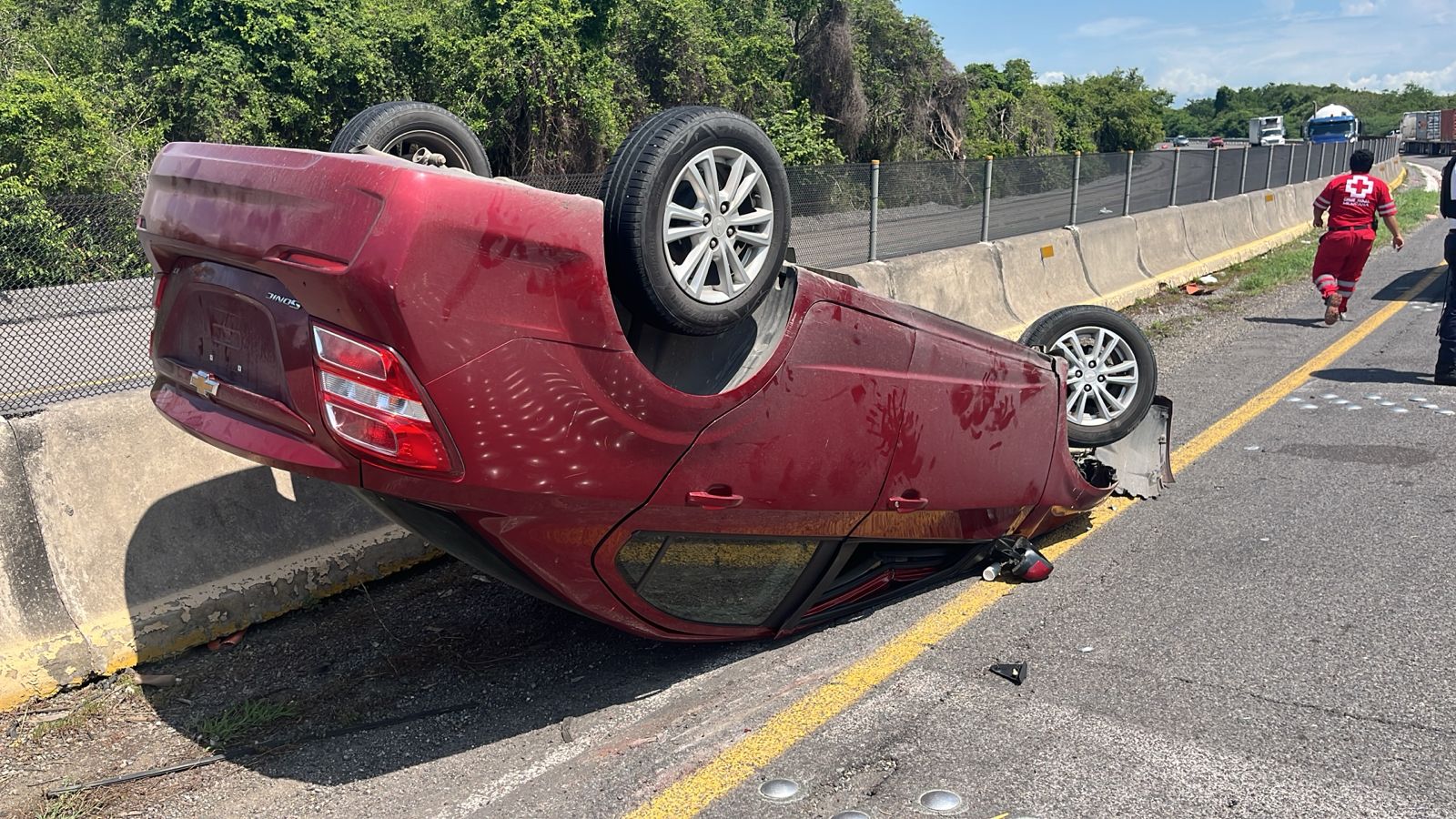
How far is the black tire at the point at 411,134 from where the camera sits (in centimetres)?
367

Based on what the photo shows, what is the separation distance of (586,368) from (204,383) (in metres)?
1.12

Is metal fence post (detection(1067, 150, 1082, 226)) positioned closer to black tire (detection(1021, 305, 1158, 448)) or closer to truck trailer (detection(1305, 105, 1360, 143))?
black tire (detection(1021, 305, 1158, 448))

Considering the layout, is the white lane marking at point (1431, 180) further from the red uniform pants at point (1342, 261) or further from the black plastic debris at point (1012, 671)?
the black plastic debris at point (1012, 671)

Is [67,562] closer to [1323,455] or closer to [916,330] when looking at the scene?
[916,330]

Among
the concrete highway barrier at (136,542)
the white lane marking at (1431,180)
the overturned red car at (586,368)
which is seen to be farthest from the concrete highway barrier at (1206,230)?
the white lane marking at (1431,180)

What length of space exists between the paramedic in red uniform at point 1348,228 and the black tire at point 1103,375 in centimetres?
699

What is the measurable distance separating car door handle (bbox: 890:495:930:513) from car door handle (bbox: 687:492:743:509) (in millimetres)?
775

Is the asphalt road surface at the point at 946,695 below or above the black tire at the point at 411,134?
below

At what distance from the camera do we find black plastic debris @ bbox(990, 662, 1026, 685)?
369 centimetres

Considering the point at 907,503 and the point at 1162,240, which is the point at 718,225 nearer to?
the point at 907,503

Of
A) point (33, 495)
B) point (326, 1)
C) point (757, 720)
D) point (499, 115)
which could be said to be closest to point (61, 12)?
point (326, 1)

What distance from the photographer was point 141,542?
3941 millimetres

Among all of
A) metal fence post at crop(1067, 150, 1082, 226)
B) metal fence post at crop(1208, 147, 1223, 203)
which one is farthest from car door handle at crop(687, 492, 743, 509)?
metal fence post at crop(1208, 147, 1223, 203)

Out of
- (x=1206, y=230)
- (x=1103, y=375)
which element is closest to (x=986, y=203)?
(x=1103, y=375)
